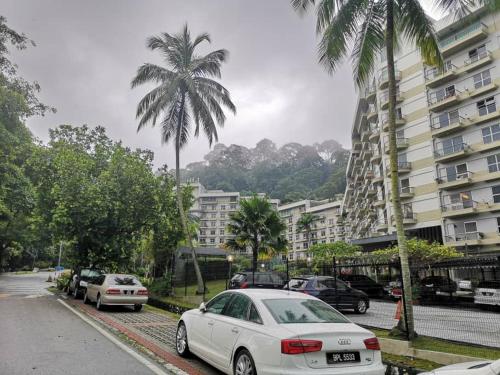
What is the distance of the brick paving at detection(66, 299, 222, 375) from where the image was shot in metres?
7.19

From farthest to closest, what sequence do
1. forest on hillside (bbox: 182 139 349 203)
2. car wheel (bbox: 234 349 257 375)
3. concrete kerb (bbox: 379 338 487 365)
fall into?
1. forest on hillside (bbox: 182 139 349 203)
2. concrete kerb (bbox: 379 338 487 365)
3. car wheel (bbox: 234 349 257 375)

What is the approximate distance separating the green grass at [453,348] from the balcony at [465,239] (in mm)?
29354

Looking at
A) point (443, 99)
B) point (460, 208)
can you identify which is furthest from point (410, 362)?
point (443, 99)

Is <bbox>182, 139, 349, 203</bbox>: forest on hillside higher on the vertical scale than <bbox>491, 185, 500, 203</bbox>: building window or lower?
higher

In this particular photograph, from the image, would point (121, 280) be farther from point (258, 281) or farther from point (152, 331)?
point (258, 281)

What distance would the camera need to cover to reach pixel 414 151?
40.4 meters

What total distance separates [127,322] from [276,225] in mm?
15014

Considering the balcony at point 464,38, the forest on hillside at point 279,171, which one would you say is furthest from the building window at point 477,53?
the forest on hillside at point 279,171

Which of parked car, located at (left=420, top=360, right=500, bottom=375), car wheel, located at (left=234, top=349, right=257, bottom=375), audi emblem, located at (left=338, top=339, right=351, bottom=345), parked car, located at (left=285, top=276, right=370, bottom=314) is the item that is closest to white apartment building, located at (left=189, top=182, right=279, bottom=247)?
parked car, located at (left=285, top=276, right=370, bottom=314)

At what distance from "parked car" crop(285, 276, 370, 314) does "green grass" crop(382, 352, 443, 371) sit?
7.23 metres

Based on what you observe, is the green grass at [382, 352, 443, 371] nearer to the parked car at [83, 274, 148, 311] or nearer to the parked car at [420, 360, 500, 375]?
the parked car at [420, 360, 500, 375]

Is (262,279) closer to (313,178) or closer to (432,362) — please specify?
(432,362)

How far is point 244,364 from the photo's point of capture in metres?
5.49

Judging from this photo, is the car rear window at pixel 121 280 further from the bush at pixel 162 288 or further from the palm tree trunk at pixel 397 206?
the palm tree trunk at pixel 397 206
